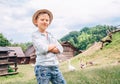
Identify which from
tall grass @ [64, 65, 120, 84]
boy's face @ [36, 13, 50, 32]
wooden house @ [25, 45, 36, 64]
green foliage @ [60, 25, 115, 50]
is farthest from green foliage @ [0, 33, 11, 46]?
boy's face @ [36, 13, 50, 32]

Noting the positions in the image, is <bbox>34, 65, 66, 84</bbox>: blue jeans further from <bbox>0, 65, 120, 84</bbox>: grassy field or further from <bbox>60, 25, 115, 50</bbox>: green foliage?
<bbox>60, 25, 115, 50</bbox>: green foliage

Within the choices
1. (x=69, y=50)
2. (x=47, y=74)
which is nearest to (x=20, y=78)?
(x=47, y=74)

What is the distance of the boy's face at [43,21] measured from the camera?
6.32m

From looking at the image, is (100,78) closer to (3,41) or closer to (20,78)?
(20,78)

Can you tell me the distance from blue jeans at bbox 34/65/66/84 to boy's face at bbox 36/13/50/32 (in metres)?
0.80

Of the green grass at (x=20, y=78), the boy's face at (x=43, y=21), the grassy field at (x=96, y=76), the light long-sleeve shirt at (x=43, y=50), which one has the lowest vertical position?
the green grass at (x=20, y=78)

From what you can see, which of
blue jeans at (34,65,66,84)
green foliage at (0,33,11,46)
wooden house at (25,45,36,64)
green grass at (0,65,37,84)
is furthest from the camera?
green foliage at (0,33,11,46)

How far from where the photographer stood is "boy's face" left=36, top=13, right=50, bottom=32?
20.7ft

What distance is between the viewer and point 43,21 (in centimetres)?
632

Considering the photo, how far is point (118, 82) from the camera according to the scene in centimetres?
850

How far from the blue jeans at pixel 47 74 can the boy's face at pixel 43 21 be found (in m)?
0.80

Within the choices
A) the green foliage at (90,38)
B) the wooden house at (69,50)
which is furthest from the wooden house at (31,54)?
the green foliage at (90,38)

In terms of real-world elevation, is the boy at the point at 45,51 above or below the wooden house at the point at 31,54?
above

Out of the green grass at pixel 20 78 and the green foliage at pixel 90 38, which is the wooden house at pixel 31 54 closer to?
the green foliage at pixel 90 38
